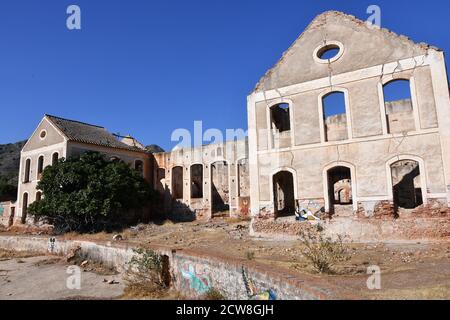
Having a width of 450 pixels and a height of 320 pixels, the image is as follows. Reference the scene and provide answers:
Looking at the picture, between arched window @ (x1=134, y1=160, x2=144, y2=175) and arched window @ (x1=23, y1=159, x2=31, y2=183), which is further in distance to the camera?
arched window @ (x1=134, y1=160, x2=144, y2=175)

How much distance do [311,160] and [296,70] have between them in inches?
168

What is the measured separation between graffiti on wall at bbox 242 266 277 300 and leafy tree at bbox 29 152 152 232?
52.4ft

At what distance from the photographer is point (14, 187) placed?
38.1 meters

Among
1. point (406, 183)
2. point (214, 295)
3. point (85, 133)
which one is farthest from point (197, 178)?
point (214, 295)

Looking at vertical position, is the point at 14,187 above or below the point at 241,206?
above

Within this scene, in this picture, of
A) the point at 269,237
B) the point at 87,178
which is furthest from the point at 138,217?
the point at 269,237

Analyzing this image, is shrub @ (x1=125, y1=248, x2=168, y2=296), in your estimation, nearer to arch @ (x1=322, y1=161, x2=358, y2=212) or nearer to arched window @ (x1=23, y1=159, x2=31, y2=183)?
arch @ (x1=322, y1=161, x2=358, y2=212)

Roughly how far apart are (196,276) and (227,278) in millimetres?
1273

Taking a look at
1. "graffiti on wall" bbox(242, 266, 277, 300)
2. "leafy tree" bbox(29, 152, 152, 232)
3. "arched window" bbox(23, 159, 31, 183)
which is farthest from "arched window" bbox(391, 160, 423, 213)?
"arched window" bbox(23, 159, 31, 183)

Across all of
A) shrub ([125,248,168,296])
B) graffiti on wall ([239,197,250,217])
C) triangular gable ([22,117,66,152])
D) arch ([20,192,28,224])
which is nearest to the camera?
shrub ([125,248,168,296])

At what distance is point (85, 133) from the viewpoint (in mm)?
26547

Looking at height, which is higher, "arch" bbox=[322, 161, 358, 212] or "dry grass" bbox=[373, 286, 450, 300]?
"arch" bbox=[322, 161, 358, 212]

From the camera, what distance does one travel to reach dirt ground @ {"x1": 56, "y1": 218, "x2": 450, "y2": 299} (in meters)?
5.84

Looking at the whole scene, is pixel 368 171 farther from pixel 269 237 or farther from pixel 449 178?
pixel 269 237
